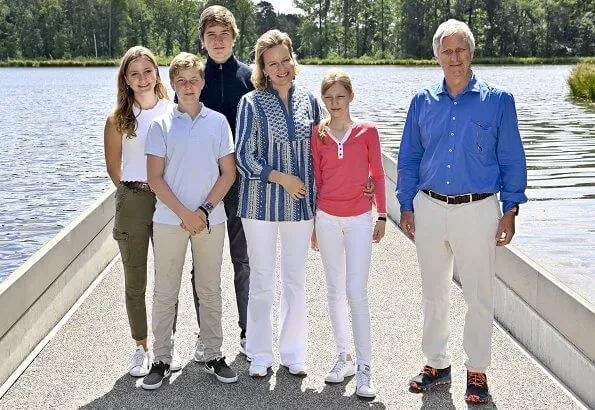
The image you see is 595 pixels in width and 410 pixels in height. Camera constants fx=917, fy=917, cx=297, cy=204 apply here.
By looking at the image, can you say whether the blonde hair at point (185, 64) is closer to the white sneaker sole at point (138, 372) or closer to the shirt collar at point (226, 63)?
the shirt collar at point (226, 63)

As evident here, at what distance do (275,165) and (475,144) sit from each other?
1045mm

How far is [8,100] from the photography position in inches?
1719

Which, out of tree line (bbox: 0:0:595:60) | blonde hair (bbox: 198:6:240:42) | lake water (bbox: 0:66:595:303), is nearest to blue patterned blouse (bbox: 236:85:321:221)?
blonde hair (bbox: 198:6:240:42)

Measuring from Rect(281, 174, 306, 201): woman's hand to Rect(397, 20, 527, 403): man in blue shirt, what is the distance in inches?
20.2

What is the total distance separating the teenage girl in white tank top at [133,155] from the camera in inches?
193

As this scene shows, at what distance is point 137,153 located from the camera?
16.2 feet

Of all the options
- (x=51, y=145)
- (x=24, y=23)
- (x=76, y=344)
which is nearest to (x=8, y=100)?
(x=51, y=145)

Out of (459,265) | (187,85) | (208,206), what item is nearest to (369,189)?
(459,265)

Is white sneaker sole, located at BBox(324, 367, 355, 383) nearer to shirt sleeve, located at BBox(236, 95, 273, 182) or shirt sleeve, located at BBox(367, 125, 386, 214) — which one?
shirt sleeve, located at BBox(367, 125, 386, 214)

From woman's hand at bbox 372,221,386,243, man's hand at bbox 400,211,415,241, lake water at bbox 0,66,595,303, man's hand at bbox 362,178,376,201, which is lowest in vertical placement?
lake water at bbox 0,66,595,303

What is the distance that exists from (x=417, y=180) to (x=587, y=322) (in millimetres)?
1096

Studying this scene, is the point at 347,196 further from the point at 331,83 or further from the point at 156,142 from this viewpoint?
the point at 156,142

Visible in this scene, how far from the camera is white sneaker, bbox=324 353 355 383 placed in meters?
4.84

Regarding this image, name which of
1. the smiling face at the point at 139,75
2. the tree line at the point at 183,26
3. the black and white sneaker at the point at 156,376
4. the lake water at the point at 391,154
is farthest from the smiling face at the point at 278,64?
the tree line at the point at 183,26
